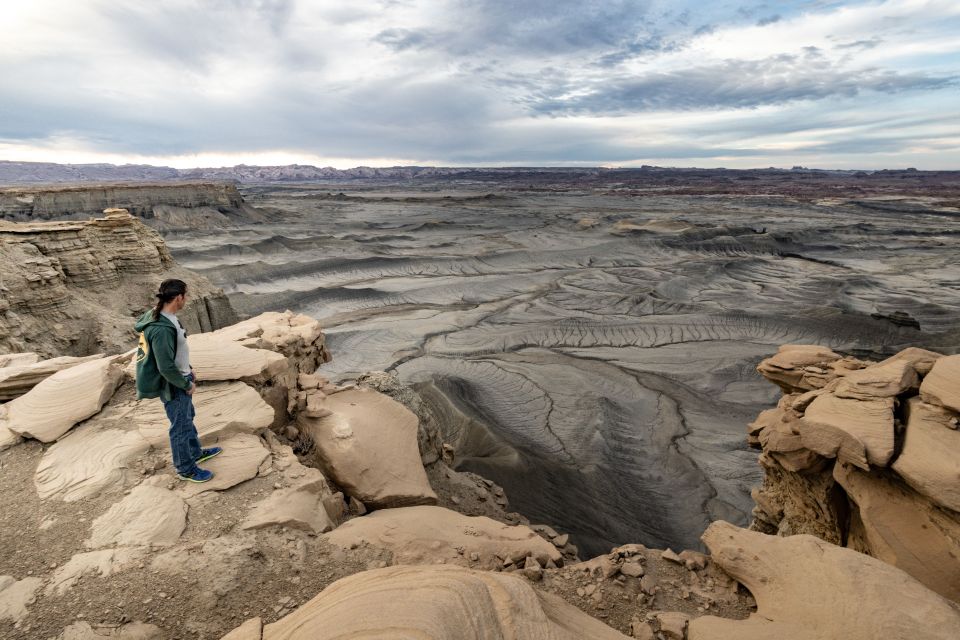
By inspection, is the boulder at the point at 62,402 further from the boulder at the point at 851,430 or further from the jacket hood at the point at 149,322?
the boulder at the point at 851,430

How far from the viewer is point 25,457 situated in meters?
3.83

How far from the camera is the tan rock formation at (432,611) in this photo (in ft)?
7.04

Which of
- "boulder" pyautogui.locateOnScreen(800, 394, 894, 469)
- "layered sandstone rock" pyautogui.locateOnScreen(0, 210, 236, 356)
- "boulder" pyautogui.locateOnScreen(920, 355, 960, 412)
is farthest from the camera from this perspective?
"layered sandstone rock" pyautogui.locateOnScreen(0, 210, 236, 356)

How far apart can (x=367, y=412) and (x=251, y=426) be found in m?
1.24

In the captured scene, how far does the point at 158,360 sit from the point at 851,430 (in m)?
5.19

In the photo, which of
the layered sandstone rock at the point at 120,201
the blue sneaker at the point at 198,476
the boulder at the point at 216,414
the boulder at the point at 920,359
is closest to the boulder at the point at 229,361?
the boulder at the point at 216,414

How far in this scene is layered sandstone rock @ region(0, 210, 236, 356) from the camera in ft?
26.3

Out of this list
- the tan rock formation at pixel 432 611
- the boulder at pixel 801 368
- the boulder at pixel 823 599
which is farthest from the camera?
the boulder at pixel 801 368

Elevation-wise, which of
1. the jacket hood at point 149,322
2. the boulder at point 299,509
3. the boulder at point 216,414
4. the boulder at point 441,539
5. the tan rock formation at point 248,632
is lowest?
the boulder at point 441,539

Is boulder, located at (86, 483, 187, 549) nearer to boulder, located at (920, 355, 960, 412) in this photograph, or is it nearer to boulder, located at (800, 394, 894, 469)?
boulder, located at (800, 394, 894, 469)

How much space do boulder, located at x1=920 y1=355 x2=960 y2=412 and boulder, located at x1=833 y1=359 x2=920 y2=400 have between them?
129mm

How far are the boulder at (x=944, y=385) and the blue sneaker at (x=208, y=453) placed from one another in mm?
5459

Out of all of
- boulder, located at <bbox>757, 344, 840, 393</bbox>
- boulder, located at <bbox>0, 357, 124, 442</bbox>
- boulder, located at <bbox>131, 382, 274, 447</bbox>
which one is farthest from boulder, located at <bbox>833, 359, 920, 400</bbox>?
boulder, located at <bbox>0, 357, 124, 442</bbox>

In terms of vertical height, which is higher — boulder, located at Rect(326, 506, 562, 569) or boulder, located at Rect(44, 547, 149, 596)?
boulder, located at Rect(44, 547, 149, 596)
